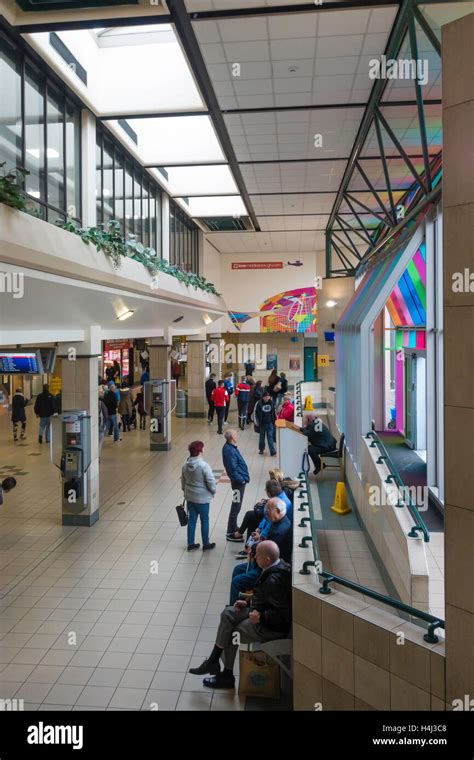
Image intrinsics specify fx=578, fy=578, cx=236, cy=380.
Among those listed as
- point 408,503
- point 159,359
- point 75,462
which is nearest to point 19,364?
point 75,462

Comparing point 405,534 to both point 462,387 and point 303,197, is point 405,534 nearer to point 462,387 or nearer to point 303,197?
point 462,387

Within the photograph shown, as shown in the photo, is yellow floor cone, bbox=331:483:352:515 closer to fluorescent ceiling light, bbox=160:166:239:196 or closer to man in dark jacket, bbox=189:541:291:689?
man in dark jacket, bbox=189:541:291:689

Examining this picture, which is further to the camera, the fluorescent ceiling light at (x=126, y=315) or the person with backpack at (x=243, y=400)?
the person with backpack at (x=243, y=400)

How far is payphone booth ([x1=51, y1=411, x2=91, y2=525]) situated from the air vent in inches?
433

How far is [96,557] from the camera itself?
8.19m

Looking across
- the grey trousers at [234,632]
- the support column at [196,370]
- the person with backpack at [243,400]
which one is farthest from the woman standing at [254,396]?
the grey trousers at [234,632]

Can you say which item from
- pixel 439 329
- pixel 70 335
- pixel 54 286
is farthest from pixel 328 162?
pixel 54 286

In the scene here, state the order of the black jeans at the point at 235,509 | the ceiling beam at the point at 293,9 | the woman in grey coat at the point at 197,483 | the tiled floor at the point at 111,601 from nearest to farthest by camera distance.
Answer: the tiled floor at the point at 111,601, the ceiling beam at the point at 293,9, the woman in grey coat at the point at 197,483, the black jeans at the point at 235,509

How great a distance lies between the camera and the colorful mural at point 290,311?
2528 cm

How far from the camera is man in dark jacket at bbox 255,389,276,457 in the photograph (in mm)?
14512

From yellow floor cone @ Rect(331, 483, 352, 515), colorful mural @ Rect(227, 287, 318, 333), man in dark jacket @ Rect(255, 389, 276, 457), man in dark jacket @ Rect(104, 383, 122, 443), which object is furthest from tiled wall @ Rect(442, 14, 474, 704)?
colorful mural @ Rect(227, 287, 318, 333)

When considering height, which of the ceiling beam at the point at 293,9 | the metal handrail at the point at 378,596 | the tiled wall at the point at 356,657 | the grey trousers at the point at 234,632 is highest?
the ceiling beam at the point at 293,9

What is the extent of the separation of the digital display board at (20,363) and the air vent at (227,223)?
38.5 feet

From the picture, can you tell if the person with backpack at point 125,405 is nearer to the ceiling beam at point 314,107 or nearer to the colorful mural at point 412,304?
the colorful mural at point 412,304
